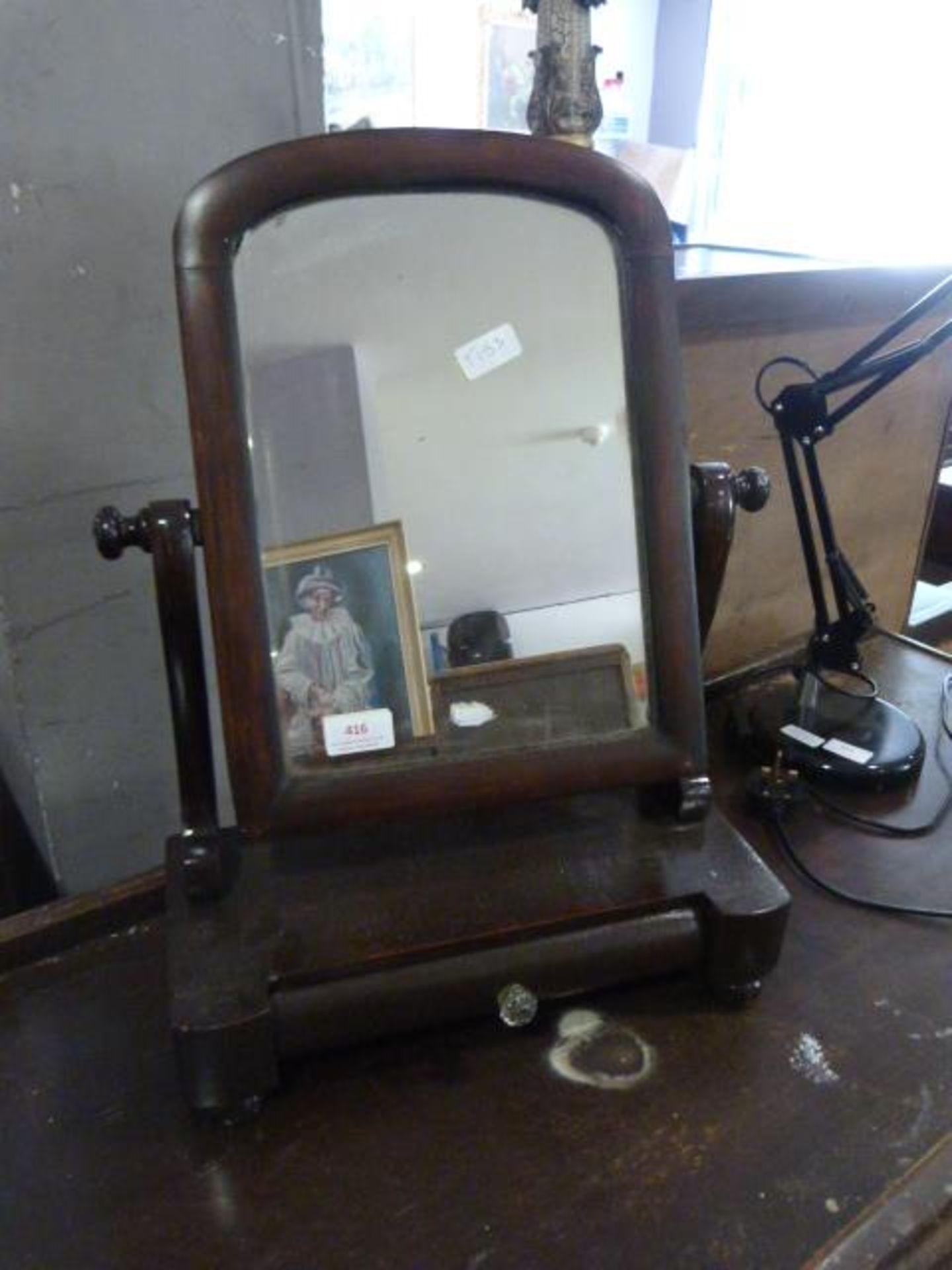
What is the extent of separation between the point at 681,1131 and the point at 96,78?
70 centimetres

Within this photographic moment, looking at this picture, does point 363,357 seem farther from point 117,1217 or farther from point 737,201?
point 737,201

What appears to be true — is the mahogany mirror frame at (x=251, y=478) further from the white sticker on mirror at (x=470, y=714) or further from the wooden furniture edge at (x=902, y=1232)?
the wooden furniture edge at (x=902, y=1232)

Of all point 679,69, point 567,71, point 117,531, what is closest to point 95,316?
point 117,531

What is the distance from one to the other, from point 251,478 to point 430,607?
5.3 inches

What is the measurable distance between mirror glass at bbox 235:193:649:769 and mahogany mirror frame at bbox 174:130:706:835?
13mm

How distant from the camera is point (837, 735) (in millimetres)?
805

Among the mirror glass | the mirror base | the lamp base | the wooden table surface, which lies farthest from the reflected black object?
the lamp base

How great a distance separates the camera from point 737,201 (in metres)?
3.47

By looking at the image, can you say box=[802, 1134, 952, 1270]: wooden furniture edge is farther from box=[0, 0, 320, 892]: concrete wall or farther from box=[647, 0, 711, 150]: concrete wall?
box=[647, 0, 711, 150]: concrete wall

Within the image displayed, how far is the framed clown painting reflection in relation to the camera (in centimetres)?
54

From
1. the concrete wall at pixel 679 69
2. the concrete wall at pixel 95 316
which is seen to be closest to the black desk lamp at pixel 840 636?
the concrete wall at pixel 95 316

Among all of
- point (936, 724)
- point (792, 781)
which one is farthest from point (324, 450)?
point (936, 724)

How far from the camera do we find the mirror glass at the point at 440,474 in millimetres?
538

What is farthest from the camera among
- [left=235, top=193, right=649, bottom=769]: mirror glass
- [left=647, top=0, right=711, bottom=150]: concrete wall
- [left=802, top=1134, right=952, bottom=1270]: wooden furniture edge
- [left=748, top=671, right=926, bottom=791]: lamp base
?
[left=647, top=0, right=711, bottom=150]: concrete wall
